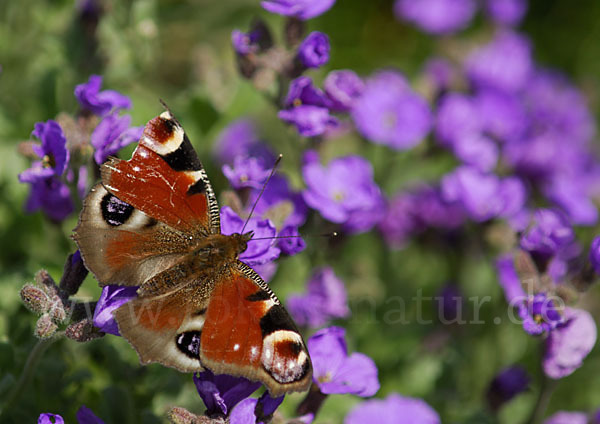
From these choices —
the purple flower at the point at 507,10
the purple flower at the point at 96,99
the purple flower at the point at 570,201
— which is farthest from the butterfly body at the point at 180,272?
the purple flower at the point at 507,10

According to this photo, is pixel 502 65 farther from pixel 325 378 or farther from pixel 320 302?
pixel 325 378

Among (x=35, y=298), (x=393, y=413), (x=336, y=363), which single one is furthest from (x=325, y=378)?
(x=35, y=298)

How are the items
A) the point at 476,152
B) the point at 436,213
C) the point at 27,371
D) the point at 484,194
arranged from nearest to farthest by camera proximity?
the point at 27,371
the point at 484,194
the point at 476,152
the point at 436,213

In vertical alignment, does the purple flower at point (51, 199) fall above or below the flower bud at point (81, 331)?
below

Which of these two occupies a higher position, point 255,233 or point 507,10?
point 255,233

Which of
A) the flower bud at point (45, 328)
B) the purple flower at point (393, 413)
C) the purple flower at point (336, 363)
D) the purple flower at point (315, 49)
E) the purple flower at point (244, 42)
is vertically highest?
the purple flower at point (315, 49)

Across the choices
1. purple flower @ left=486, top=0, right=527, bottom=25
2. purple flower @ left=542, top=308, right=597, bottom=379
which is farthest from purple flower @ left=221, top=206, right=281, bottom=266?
purple flower @ left=486, top=0, right=527, bottom=25

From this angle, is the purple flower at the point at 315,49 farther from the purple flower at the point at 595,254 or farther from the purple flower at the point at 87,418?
the purple flower at the point at 87,418
